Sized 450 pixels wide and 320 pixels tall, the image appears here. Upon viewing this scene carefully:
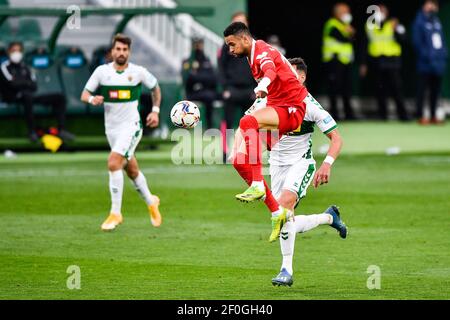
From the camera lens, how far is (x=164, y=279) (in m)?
11.5

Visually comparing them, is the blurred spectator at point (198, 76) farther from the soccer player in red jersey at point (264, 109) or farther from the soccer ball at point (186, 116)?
the soccer player in red jersey at point (264, 109)

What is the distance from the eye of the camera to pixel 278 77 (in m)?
11.3

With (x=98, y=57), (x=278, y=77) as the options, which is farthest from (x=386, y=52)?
(x=278, y=77)

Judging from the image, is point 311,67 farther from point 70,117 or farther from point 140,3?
point 70,117

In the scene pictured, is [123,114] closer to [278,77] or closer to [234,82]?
[278,77]

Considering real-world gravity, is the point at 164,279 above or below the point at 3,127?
above

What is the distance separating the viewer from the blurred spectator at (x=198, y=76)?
26203mm

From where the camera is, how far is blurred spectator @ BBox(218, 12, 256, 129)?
2231 centimetres

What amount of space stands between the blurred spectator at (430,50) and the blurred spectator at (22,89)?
9693 mm

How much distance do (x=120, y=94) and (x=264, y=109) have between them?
15.2 feet

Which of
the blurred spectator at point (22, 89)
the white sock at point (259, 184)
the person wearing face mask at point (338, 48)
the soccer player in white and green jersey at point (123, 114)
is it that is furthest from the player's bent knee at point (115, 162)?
the person wearing face mask at point (338, 48)
